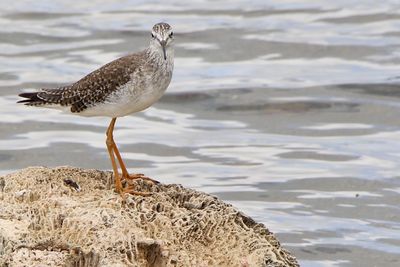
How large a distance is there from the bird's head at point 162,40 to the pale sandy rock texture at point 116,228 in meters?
1.48

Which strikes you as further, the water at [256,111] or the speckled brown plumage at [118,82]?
the water at [256,111]

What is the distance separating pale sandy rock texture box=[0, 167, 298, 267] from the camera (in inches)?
308

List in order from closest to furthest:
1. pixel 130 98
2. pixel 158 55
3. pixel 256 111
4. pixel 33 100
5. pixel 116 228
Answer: pixel 116 228 < pixel 130 98 < pixel 158 55 < pixel 33 100 < pixel 256 111

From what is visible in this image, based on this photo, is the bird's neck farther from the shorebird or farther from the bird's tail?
the bird's tail

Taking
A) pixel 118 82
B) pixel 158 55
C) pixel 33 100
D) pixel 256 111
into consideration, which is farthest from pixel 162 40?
pixel 256 111

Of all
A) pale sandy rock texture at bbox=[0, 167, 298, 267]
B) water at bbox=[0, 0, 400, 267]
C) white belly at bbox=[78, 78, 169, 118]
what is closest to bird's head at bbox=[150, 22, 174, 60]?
white belly at bbox=[78, 78, 169, 118]

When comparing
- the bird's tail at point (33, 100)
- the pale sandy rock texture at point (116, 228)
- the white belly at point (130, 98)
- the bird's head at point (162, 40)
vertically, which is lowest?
the pale sandy rock texture at point (116, 228)

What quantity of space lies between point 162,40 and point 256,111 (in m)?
7.26

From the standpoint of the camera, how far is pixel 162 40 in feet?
33.3

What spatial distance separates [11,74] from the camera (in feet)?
60.6

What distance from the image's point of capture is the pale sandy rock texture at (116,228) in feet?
25.7

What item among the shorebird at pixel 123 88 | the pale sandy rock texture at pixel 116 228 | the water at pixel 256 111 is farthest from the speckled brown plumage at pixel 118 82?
the water at pixel 256 111

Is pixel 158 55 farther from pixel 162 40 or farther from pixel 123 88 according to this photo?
pixel 123 88

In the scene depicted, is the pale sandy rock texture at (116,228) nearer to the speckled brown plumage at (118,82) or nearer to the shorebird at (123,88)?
the shorebird at (123,88)
